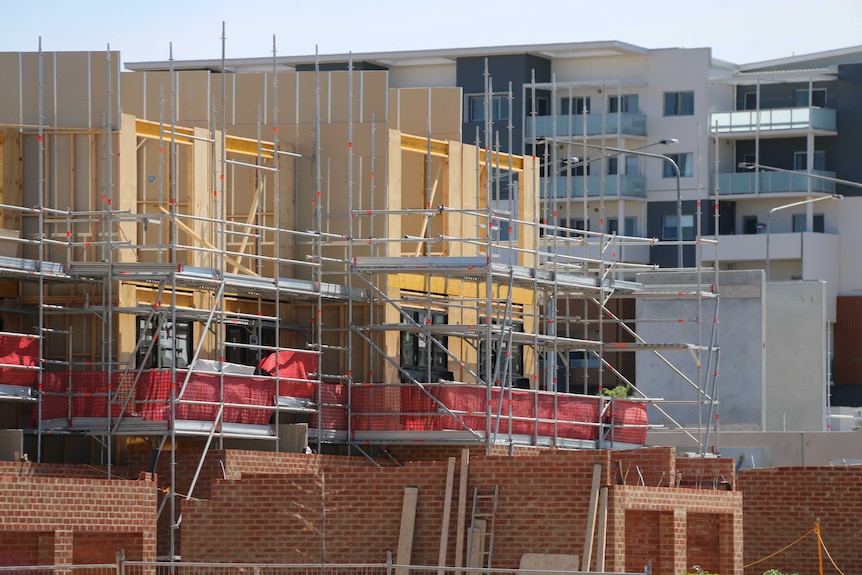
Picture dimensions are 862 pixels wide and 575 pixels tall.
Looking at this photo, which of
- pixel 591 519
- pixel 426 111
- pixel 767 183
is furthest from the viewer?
pixel 767 183

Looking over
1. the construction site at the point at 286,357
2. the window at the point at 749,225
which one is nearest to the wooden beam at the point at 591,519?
the construction site at the point at 286,357

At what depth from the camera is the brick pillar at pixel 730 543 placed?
26.9 meters

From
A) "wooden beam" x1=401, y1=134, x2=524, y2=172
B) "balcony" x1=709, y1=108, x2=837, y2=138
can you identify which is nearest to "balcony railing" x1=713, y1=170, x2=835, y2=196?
"balcony" x1=709, y1=108, x2=837, y2=138

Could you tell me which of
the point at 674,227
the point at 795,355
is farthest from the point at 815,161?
the point at 795,355

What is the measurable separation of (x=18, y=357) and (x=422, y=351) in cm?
865

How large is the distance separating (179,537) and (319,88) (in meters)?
9.39

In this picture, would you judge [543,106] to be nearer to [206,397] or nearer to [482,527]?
[206,397]

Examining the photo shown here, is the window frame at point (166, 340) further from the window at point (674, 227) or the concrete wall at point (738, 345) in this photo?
the window at point (674, 227)

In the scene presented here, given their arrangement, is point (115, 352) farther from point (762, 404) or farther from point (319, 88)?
point (762, 404)

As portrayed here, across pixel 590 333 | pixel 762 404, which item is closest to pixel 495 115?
pixel 590 333

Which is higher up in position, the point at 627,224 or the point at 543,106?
the point at 543,106

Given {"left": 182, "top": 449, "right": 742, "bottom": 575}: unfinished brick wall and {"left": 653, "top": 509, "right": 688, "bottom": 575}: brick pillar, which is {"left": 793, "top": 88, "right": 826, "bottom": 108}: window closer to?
{"left": 653, "top": 509, "right": 688, "bottom": 575}: brick pillar

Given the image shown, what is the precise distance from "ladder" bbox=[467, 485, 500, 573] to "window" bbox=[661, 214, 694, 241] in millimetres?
59040

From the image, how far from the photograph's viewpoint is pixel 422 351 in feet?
105
